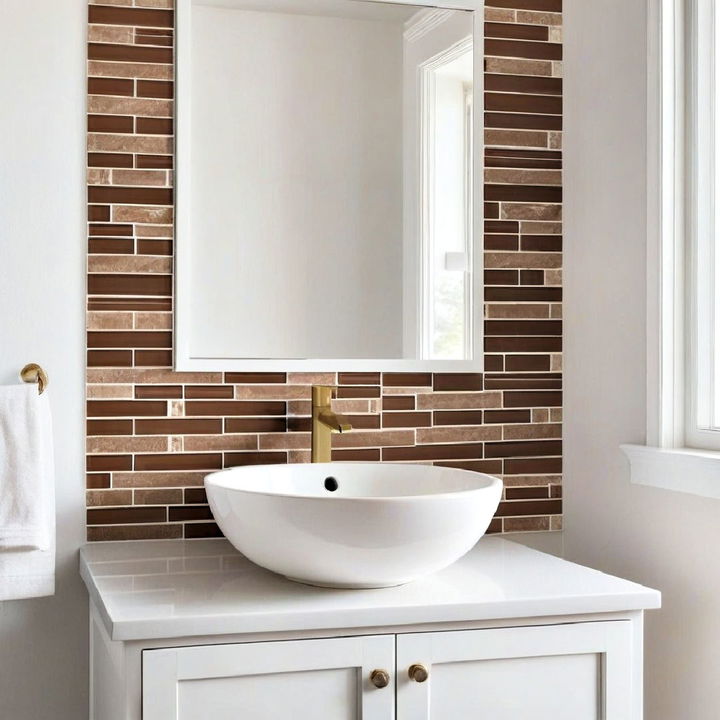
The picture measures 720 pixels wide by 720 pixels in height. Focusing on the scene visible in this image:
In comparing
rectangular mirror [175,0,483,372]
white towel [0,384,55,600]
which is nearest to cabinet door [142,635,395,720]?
white towel [0,384,55,600]

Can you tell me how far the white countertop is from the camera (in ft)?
4.50

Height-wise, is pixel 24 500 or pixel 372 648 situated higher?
pixel 24 500

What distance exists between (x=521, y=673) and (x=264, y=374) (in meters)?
0.79

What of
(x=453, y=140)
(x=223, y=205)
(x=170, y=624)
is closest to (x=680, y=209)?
(x=453, y=140)

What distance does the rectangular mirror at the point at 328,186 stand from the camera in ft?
6.41

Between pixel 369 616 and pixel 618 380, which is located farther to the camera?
pixel 618 380

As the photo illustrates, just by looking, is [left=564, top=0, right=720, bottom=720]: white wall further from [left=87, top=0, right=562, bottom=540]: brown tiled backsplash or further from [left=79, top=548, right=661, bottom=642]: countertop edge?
[left=79, top=548, right=661, bottom=642]: countertop edge

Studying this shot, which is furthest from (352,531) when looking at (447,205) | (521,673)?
(447,205)

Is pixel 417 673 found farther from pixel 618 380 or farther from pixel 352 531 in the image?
pixel 618 380

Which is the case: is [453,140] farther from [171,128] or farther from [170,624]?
[170,624]

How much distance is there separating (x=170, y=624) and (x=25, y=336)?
2.48 ft

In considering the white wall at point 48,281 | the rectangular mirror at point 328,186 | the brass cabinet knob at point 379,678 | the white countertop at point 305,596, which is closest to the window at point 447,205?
the rectangular mirror at point 328,186

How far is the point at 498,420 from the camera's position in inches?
83.3

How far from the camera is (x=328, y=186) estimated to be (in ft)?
6.63
